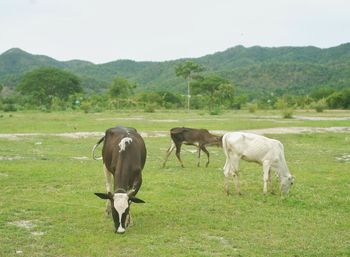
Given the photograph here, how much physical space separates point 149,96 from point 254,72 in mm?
64198

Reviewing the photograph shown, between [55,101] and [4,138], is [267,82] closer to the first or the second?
[55,101]

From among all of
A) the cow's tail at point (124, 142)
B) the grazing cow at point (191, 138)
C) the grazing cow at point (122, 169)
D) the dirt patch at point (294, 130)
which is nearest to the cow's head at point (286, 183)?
the grazing cow at point (122, 169)

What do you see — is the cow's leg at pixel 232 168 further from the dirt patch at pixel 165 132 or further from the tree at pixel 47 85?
the tree at pixel 47 85

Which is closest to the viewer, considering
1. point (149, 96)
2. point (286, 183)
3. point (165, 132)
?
point (286, 183)

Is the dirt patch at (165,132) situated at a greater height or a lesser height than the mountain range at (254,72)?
lesser

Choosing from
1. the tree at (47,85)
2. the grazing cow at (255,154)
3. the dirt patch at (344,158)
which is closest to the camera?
the grazing cow at (255,154)

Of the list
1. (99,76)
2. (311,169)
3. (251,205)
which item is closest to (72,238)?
(251,205)

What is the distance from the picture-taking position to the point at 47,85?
3915 inches

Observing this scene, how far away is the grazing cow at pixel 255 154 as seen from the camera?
14.2 metres

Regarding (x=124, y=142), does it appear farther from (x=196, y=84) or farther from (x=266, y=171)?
(x=196, y=84)

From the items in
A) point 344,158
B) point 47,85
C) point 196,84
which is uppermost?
point 47,85

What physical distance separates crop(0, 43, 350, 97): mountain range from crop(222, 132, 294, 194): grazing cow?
111 meters

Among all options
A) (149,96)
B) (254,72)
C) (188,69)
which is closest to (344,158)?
(188,69)

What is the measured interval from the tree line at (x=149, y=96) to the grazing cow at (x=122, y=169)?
68.1 m
